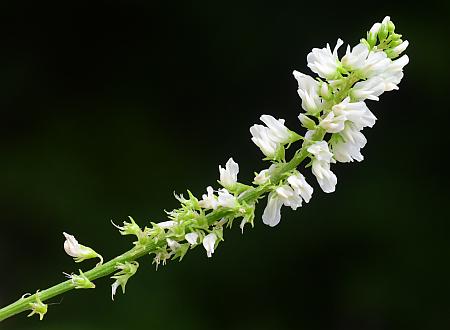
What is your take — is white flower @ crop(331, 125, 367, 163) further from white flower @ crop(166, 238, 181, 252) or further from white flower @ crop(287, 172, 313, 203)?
white flower @ crop(166, 238, 181, 252)

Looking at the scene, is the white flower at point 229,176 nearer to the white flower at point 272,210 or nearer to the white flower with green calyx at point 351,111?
the white flower at point 272,210

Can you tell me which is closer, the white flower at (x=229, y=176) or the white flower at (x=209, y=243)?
the white flower at (x=209, y=243)

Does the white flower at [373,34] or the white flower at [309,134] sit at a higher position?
the white flower at [373,34]

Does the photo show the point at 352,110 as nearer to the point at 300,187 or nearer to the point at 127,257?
the point at 300,187

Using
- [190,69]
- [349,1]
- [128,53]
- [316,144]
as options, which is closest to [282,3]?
[349,1]

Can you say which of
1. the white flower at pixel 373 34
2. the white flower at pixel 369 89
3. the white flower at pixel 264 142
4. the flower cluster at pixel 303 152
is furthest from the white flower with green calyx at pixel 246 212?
the white flower at pixel 373 34

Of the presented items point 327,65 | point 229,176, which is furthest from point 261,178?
point 327,65

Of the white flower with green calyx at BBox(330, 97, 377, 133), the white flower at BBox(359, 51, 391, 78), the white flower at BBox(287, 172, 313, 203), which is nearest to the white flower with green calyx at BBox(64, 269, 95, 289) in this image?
the white flower at BBox(287, 172, 313, 203)
